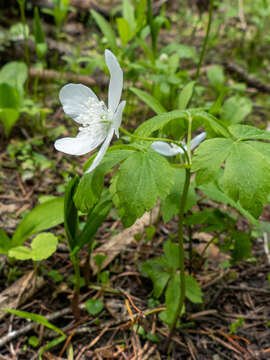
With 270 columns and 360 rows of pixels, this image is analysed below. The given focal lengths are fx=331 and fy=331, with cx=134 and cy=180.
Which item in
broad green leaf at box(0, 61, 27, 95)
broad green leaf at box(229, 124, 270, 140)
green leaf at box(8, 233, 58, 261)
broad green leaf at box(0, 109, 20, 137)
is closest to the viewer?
broad green leaf at box(229, 124, 270, 140)

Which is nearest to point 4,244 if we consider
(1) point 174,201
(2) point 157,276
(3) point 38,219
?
(3) point 38,219

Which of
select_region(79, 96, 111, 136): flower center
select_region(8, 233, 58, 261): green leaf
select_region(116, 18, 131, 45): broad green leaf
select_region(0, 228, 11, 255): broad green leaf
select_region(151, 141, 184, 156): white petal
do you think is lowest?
select_region(0, 228, 11, 255): broad green leaf

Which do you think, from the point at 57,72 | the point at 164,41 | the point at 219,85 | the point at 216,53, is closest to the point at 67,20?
the point at 164,41

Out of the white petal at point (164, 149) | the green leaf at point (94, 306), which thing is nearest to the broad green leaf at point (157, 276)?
the green leaf at point (94, 306)

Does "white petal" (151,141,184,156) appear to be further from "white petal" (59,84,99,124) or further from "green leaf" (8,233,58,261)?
"green leaf" (8,233,58,261)

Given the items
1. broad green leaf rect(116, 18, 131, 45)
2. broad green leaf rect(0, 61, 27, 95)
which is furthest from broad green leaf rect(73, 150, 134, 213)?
broad green leaf rect(0, 61, 27, 95)

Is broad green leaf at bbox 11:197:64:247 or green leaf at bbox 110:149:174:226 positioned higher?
green leaf at bbox 110:149:174:226

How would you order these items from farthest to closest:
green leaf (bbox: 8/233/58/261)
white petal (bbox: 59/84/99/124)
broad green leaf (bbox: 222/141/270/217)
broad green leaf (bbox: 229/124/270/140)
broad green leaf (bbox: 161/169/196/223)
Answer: green leaf (bbox: 8/233/58/261)
broad green leaf (bbox: 161/169/196/223)
white petal (bbox: 59/84/99/124)
broad green leaf (bbox: 229/124/270/140)
broad green leaf (bbox: 222/141/270/217)
